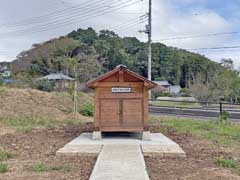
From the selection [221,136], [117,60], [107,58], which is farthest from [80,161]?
[117,60]

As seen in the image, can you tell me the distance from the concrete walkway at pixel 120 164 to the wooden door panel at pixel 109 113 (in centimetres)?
171

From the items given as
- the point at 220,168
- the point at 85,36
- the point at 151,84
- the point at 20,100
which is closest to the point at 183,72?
the point at 85,36

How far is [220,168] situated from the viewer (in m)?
7.27

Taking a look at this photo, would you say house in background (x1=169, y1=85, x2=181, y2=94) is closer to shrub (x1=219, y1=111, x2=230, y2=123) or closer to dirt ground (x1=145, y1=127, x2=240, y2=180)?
shrub (x1=219, y1=111, x2=230, y2=123)

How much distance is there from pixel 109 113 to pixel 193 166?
3.96 metres

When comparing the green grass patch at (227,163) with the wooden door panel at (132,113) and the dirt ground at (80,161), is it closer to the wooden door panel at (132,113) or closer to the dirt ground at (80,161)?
the dirt ground at (80,161)

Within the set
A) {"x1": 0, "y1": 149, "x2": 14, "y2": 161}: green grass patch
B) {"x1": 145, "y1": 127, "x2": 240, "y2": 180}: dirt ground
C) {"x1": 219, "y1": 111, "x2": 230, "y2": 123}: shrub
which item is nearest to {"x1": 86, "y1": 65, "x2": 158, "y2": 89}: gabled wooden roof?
{"x1": 145, "y1": 127, "x2": 240, "y2": 180}: dirt ground

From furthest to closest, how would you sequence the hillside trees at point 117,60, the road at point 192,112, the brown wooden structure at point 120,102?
the hillside trees at point 117,60, the road at point 192,112, the brown wooden structure at point 120,102

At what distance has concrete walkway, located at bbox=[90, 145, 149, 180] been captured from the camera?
6.15 m

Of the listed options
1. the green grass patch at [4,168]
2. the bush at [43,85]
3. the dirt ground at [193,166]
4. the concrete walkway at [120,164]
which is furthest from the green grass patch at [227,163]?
the bush at [43,85]

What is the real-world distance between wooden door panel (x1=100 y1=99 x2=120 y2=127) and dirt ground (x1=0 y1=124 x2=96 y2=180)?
114 cm

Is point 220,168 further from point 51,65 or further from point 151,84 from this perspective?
point 51,65

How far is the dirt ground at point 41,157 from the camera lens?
655 cm

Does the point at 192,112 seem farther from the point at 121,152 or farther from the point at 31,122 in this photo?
the point at 121,152
